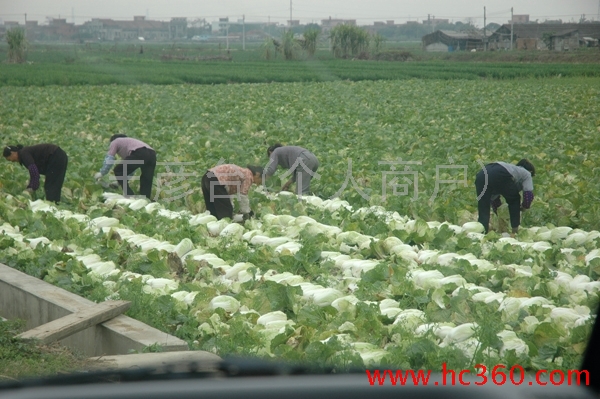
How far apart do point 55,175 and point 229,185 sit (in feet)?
7.92

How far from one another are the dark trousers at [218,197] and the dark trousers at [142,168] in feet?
4.12

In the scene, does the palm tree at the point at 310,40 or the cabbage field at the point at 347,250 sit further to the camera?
the palm tree at the point at 310,40

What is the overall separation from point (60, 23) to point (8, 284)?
22.3 metres

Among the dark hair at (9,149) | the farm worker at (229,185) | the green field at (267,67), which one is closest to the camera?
the farm worker at (229,185)

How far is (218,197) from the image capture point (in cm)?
786

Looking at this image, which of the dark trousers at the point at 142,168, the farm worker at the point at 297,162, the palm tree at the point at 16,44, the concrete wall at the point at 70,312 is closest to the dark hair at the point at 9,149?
the dark trousers at the point at 142,168

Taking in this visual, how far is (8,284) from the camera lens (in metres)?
5.46

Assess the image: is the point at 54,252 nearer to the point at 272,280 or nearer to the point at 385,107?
the point at 272,280

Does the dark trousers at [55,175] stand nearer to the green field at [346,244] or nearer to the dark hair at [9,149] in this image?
the green field at [346,244]

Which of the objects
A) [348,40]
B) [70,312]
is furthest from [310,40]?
[70,312]

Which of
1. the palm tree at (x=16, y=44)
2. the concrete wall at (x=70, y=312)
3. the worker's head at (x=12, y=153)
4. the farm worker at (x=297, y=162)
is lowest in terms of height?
the concrete wall at (x=70, y=312)

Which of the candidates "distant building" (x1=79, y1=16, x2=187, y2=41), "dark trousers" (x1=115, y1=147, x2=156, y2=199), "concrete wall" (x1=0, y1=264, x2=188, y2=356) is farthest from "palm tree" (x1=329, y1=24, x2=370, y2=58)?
"concrete wall" (x1=0, y1=264, x2=188, y2=356)

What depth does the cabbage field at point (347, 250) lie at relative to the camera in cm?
445

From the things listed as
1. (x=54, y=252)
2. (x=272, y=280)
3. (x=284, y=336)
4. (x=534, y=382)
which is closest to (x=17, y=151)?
(x=54, y=252)
